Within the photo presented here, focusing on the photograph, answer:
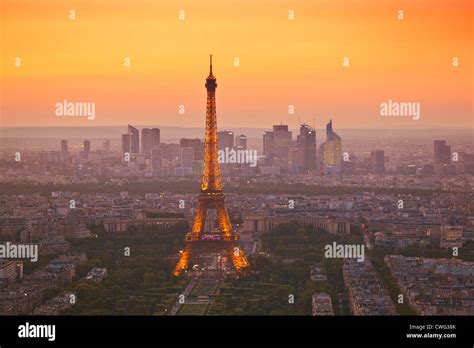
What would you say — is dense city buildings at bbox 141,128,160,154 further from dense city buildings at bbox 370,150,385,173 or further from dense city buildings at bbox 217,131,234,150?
dense city buildings at bbox 370,150,385,173

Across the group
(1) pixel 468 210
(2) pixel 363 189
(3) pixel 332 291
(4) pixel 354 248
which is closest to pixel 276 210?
(1) pixel 468 210

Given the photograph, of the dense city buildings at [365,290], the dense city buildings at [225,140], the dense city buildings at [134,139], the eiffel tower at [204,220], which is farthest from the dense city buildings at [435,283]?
the dense city buildings at [134,139]

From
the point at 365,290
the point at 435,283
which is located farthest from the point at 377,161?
the point at 365,290

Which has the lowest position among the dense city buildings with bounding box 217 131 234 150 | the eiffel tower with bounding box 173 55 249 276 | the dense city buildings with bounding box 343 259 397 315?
the dense city buildings with bounding box 343 259 397 315

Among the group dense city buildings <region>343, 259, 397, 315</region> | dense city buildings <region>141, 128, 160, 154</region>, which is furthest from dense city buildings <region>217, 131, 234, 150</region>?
dense city buildings <region>343, 259, 397, 315</region>

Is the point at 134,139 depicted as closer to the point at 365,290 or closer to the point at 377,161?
the point at 377,161

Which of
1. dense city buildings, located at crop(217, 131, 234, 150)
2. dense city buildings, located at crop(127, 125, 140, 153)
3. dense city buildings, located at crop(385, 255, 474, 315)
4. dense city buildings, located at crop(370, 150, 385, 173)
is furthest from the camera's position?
dense city buildings, located at crop(370, 150, 385, 173)
